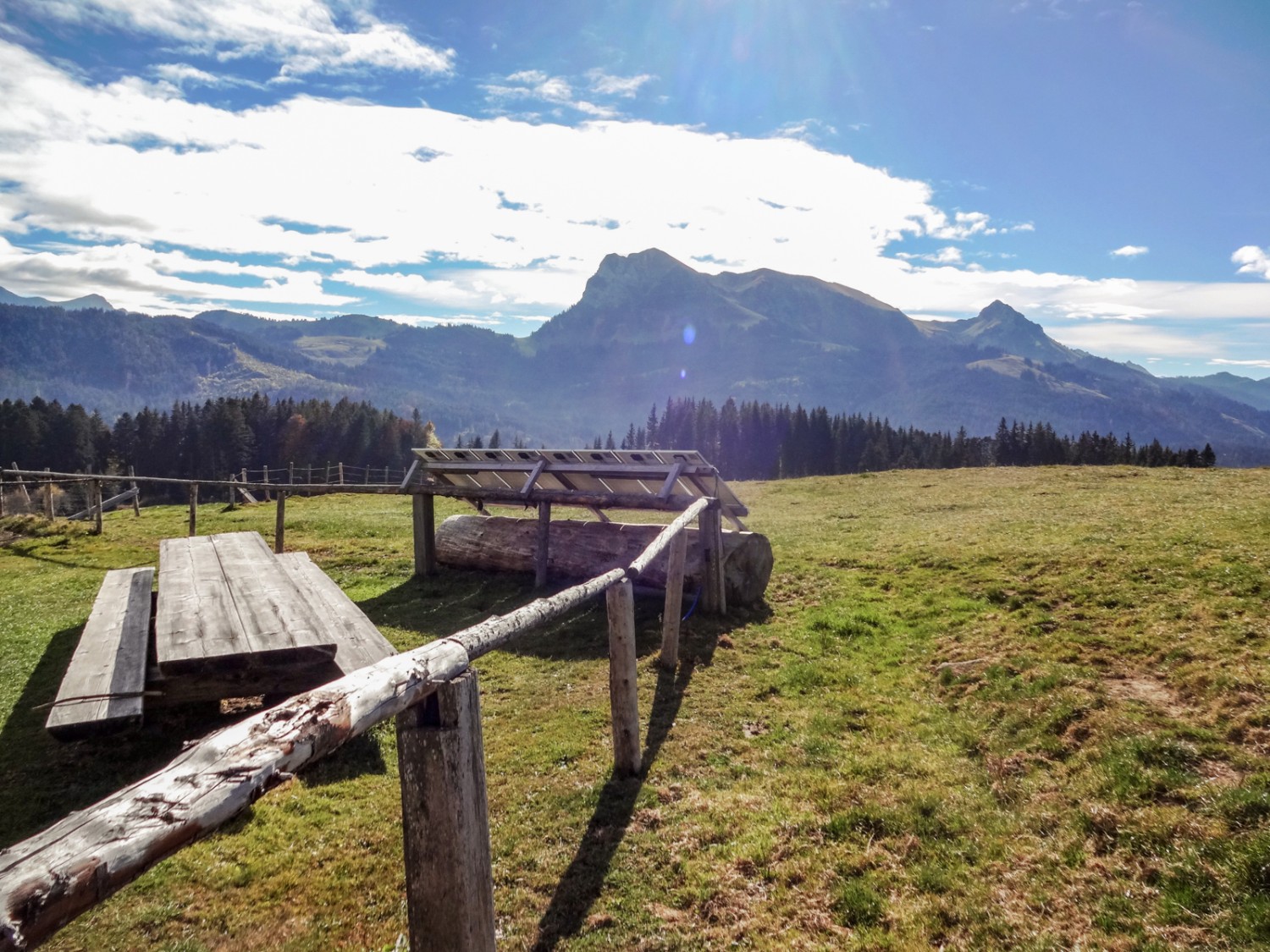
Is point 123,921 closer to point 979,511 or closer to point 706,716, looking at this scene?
point 706,716

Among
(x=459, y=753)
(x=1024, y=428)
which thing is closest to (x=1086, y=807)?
(x=459, y=753)

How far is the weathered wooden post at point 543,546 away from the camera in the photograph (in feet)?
51.4

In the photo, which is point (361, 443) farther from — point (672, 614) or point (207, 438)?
point (672, 614)

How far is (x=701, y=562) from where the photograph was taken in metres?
13.7

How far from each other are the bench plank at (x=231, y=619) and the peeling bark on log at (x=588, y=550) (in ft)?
19.1

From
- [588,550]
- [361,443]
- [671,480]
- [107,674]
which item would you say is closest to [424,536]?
[588,550]

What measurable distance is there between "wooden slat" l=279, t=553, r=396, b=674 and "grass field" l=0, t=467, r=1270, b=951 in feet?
3.65

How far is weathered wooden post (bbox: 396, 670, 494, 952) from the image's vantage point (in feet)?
11.1

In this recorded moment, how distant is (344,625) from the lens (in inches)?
344

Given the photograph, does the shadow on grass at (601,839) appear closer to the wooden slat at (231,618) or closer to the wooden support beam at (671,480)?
the wooden slat at (231,618)

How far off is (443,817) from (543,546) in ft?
40.9

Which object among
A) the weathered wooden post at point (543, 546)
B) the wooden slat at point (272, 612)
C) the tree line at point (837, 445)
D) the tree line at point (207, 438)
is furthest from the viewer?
the tree line at point (837, 445)

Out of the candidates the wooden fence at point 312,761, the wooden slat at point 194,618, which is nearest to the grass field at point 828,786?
the wooden slat at point 194,618

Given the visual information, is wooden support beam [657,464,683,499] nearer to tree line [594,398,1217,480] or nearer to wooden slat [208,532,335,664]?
wooden slat [208,532,335,664]
